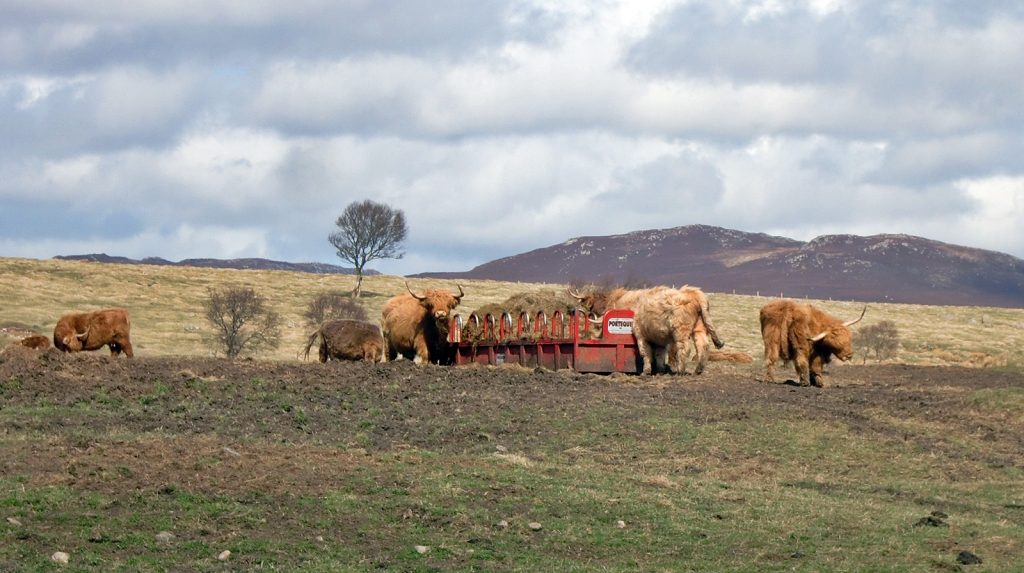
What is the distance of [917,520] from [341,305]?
4335cm

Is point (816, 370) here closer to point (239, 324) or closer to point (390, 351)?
point (390, 351)

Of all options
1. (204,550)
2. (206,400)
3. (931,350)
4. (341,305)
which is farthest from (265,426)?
(931,350)

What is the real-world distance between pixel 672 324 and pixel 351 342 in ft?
22.9

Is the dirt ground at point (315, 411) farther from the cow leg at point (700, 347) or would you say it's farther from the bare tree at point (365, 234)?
the bare tree at point (365, 234)

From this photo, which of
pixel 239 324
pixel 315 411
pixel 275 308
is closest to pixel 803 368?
pixel 315 411

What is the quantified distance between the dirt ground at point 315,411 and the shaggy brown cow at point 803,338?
0.63 m

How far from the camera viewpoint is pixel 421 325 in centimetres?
2586

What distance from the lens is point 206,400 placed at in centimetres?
1780

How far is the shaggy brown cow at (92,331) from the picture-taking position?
79.7ft

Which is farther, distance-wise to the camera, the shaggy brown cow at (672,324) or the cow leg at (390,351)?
the cow leg at (390,351)

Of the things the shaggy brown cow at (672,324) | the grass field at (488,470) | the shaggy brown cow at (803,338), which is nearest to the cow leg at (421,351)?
the grass field at (488,470)

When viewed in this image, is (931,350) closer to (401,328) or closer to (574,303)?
(574,303)

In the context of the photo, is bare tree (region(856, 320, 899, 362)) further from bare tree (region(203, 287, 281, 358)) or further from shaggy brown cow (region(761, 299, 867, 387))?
shaggy brown cow (region(761, 299, 867, 387))

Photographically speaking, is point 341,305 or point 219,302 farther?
point 341,305
